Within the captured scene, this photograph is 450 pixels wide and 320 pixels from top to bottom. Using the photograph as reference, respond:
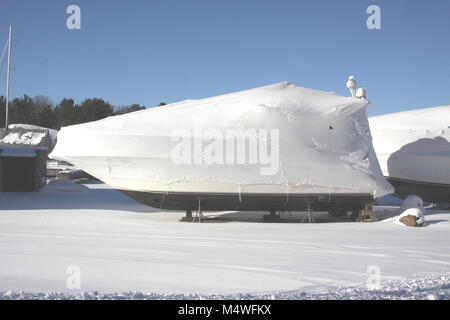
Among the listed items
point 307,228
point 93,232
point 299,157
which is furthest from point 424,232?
point 93,232

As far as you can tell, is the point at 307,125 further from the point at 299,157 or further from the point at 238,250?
the point at 238,250

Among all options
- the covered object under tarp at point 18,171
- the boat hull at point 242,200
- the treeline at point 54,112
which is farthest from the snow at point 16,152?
the treeline at point 54,112

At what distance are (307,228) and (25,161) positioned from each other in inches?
512

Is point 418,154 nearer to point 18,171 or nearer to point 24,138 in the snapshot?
point 18,171

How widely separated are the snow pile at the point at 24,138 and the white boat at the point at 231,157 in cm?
1171

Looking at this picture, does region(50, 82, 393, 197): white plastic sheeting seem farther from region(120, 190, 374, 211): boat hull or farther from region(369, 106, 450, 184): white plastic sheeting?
region(369, 106, 450, 184): white plastic sheeting

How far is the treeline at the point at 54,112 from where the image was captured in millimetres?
47219

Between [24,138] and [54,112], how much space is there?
3478cm

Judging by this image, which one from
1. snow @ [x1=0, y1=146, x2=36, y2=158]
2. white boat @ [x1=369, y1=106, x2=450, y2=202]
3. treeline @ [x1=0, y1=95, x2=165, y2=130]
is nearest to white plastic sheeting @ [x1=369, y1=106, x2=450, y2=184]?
white boat @ [x1=369, y1=106, x2=450, y2=202]

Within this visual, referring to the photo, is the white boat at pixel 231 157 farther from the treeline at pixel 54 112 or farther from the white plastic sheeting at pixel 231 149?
the treeline at pixel 54 112

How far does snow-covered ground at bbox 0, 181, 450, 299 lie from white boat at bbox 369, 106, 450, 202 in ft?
13.9

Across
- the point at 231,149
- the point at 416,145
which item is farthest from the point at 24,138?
the point at 416,145

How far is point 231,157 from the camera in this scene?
446 inches

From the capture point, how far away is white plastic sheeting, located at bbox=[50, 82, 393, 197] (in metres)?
11.1
